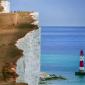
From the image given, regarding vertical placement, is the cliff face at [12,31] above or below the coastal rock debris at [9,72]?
above

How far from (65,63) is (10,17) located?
728cm

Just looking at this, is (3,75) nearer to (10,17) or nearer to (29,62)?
(29,62)

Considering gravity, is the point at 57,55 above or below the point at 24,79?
below

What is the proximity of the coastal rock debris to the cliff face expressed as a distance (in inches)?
0.7

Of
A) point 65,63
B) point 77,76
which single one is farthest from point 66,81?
point 65,63

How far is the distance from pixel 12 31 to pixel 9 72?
0.20 metres

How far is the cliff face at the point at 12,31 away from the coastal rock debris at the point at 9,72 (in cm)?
2

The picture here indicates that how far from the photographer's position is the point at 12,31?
179 cm

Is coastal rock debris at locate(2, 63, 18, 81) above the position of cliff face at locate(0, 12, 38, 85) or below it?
below

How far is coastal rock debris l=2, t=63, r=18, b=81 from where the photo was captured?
181 cm

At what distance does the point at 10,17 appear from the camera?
70.3 inches

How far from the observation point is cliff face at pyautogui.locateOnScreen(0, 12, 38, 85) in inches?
70.4

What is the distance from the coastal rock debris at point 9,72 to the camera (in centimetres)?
181

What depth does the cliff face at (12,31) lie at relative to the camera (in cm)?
179
